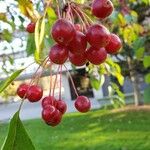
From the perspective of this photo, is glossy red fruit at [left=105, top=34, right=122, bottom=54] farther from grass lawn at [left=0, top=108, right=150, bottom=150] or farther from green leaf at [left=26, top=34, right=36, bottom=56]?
grass lawn at [left=0, top=108, right=150, bottom=150]

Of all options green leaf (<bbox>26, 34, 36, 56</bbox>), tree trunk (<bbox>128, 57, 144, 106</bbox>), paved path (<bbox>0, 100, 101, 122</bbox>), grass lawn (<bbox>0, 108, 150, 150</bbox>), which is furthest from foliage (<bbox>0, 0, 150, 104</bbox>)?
paved path (<bbox>0, 100, 101, 122</bbox>)

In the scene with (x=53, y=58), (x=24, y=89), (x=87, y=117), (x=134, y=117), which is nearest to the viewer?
(x=53, y=58)

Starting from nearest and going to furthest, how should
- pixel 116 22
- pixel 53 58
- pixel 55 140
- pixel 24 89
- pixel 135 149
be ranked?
pixel 53 58
pixel 24 89
pixel 116 22
pixel 135 149
pixel 55 140

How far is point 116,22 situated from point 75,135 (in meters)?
6.96

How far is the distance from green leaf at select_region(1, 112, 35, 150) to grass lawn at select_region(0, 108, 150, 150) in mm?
5478

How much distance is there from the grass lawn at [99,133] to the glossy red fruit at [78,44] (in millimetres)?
5590

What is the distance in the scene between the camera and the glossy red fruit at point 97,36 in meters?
0.91

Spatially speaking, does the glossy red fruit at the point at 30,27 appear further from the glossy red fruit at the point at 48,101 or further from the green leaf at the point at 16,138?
the green leaf at the point at 16,138

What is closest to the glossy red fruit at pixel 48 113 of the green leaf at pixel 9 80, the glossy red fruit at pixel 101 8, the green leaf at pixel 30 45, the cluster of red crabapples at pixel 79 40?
the cluster of red crabapples at pixel 79 40

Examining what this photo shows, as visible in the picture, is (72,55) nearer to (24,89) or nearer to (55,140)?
(24,89)

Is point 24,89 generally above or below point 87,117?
above

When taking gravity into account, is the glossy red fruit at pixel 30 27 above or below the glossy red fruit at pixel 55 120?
above

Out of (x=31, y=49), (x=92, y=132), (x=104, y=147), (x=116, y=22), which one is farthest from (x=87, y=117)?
(x=31, y=49)

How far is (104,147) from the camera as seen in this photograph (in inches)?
321
